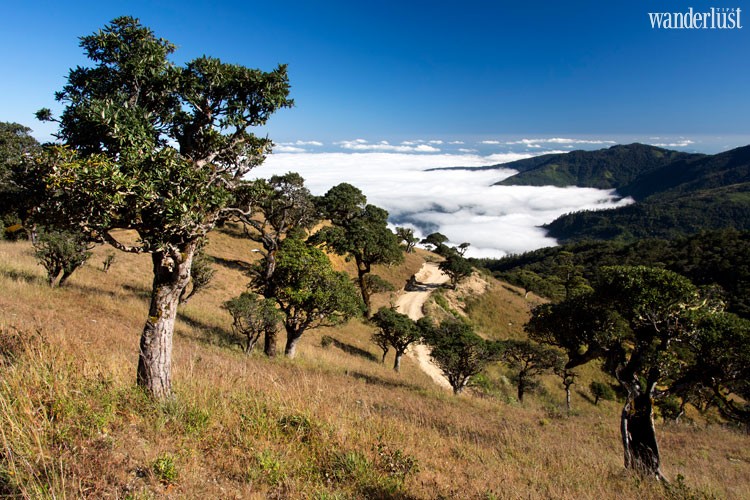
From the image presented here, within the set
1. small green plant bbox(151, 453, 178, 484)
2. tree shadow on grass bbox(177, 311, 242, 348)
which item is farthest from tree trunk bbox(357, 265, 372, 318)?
small green plant bbox(151, 453, 178, 484)

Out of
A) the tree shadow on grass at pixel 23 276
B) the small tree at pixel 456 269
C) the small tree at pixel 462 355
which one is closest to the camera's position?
the tree shadow on grass at pixel 23 276

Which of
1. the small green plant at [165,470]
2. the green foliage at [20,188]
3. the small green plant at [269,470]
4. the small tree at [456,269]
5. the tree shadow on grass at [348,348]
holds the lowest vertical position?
the tree shadow on grass at [348,348]

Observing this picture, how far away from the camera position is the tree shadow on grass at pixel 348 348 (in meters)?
27.8

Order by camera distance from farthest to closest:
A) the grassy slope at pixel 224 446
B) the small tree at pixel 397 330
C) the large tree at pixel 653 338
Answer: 1. the small tree at pixel 397 330
2. the large tree at pixel 653 338
3. the grassy slope at pixel 224 446

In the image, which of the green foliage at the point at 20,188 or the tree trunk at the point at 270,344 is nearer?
the green foliage at the point at 20,188

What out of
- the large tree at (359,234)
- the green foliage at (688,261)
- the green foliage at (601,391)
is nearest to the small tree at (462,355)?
the large tree at (359,234)

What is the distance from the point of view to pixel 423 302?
46219 millimetres

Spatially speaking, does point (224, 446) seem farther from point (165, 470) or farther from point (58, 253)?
point (58, 253)

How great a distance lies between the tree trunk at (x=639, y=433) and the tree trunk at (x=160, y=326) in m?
10.5

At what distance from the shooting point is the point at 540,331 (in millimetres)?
14391

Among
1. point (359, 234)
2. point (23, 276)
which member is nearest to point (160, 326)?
point (23, 276)

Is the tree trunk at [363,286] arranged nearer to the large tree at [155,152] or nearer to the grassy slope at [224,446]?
the grassy slope at [224,446]

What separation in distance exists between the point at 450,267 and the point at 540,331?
129 feet

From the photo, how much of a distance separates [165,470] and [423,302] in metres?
43.4
